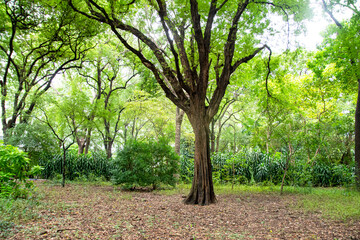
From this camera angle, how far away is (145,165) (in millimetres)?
8000

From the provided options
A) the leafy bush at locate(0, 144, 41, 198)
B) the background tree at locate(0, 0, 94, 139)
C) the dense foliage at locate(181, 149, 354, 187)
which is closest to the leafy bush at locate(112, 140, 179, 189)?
the dense foliage at locate(181, 149, 354, 187)

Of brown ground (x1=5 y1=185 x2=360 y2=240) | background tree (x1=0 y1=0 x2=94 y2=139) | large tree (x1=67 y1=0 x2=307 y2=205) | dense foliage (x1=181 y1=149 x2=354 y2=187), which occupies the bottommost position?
brown ground (x1=5 y1=185 x2=360 y2=240)

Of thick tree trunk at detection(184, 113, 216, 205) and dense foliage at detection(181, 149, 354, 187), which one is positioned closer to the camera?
thick tree trunk at detection(184, 113, 216, 205)

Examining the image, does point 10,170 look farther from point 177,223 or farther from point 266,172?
point 266,172

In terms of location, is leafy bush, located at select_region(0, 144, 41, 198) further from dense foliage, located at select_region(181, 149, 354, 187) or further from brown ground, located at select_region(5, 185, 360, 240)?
dense foliage, located at select_region(181, 149, 354, 187)

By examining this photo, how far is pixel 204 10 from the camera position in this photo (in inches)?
235

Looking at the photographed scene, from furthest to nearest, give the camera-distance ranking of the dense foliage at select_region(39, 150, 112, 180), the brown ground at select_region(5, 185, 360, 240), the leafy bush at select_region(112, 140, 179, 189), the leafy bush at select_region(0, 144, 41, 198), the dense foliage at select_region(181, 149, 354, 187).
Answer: the dense foliage at select_region(39, 150, 112, 180), the dense foliage at select_region(181, 149, 354, 187), the leafy bush at select_region(112, 140, 179, 189), the leafy bush at select_region(0, 144, 41, 198), the brown ground at select_region(5, 185, 360, 240)

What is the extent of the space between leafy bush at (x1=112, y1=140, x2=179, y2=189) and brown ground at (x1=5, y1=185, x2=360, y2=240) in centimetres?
277

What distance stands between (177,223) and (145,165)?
13.9 ft

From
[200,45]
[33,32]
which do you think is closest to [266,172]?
[200,45]

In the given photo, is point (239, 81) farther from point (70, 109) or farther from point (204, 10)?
point (70, 109)

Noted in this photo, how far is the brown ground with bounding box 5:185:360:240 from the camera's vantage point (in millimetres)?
3213

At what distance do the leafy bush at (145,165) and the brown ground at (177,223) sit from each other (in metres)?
2.77

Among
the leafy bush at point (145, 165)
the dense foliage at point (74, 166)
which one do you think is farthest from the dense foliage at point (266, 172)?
the dense foliage at point (74, 166)
